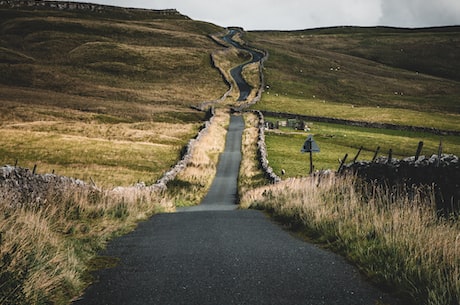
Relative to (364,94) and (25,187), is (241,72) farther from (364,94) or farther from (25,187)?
(25,187)

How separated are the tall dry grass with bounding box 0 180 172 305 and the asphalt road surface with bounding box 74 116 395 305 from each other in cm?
43

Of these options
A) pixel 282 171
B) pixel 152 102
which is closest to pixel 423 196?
pixel 282 171

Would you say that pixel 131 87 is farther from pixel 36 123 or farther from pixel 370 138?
pixel 370 138

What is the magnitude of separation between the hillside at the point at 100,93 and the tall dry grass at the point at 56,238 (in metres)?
17.2

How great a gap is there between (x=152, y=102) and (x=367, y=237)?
77.9 meters

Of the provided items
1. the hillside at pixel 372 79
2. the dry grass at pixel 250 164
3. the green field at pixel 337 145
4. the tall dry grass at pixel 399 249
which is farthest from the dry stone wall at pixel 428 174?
the hillside at pixel 372 79

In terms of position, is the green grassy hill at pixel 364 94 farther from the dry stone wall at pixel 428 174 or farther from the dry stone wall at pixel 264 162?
the dry stone wall at pixel 428 174

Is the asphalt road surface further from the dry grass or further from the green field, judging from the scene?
the green field

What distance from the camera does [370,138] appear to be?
5338cm

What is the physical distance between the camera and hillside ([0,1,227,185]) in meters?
39.6

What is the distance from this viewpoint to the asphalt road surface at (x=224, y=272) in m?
6.32

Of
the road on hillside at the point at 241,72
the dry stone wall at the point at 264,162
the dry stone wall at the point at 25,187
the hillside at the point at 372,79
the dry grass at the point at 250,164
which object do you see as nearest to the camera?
the dry stone wall at the point at 25,187

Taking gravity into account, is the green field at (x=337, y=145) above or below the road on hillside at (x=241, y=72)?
below

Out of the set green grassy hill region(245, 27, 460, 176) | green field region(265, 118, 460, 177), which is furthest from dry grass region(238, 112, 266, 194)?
green grassy hill region(245, 27, 460, 176)
